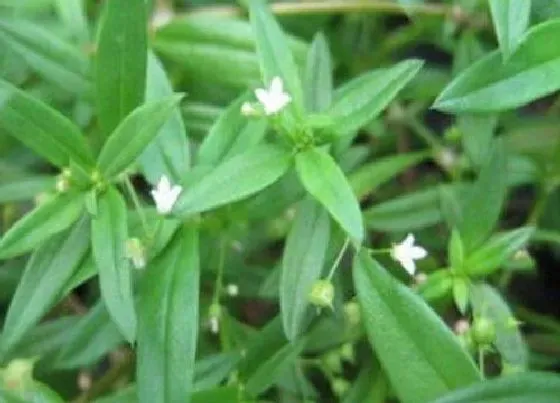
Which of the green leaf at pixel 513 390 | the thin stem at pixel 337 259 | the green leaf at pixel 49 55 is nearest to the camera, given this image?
the green leaf at pixel 513 390

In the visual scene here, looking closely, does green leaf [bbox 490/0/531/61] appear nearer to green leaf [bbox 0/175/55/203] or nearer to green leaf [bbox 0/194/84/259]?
green leaf [bbox 0/194/84/259]

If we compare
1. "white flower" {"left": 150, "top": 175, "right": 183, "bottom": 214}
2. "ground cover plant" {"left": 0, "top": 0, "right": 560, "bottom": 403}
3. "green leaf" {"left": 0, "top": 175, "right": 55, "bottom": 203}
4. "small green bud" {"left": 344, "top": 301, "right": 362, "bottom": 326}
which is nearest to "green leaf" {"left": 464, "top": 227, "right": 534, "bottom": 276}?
"ground cover plant" {"left": 0, "top": 0, "right": 560, "bottom": 403}

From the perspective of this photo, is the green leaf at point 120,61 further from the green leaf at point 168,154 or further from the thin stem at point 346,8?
the thin stem at point 346,8

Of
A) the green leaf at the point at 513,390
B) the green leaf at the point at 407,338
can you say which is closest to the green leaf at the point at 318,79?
the green leaf at the point at 407,338

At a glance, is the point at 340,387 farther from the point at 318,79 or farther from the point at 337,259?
the point at 318,79

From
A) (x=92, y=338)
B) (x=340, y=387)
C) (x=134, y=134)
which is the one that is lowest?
(x=340, y=387)

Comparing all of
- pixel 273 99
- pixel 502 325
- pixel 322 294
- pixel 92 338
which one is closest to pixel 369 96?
pixel 273 99

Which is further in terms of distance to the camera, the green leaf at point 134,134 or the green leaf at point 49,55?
the green leaf at point 49,55
